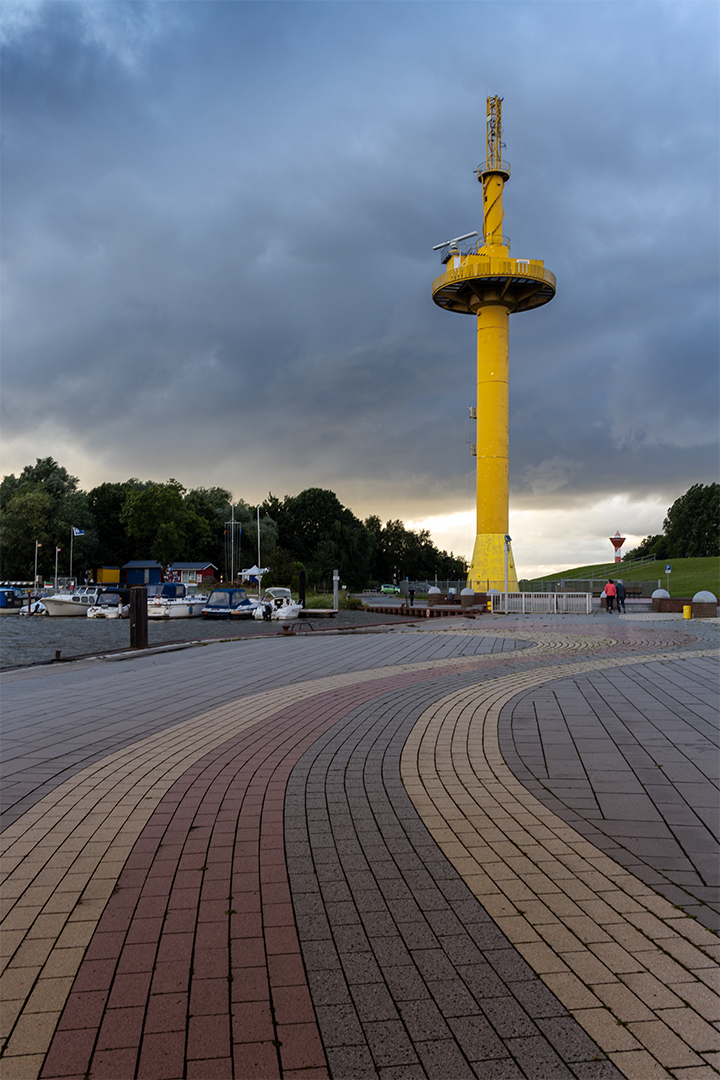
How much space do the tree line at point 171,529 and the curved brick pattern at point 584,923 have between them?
206 feet

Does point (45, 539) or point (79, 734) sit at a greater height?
point (45, 539)

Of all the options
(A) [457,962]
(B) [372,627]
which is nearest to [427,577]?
(B) [372,627]

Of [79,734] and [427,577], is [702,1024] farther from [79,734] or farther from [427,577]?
[427,577]

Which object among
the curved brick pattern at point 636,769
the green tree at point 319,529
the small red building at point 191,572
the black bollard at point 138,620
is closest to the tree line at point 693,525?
the green tree at point 319,529

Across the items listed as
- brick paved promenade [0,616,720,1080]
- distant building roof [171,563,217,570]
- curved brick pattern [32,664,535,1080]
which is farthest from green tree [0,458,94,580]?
curved brick pattern [32,664,535,1080]

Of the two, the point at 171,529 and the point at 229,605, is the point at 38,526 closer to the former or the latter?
the point at 171,529

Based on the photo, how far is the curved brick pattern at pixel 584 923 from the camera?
9.36ft

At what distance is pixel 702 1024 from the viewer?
2.89 meters

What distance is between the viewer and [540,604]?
36.5m

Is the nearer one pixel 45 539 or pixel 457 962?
pixel 457 962

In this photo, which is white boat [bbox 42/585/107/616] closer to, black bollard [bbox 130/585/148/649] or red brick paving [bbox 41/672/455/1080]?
black bollard [bbox 130/585/148/649]

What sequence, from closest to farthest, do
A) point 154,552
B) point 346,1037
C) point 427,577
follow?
point 346,1037 → point 154,552 → point 427,577

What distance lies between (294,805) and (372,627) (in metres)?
20.6

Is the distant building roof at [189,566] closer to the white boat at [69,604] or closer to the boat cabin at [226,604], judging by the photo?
the white boat at [69,604]
